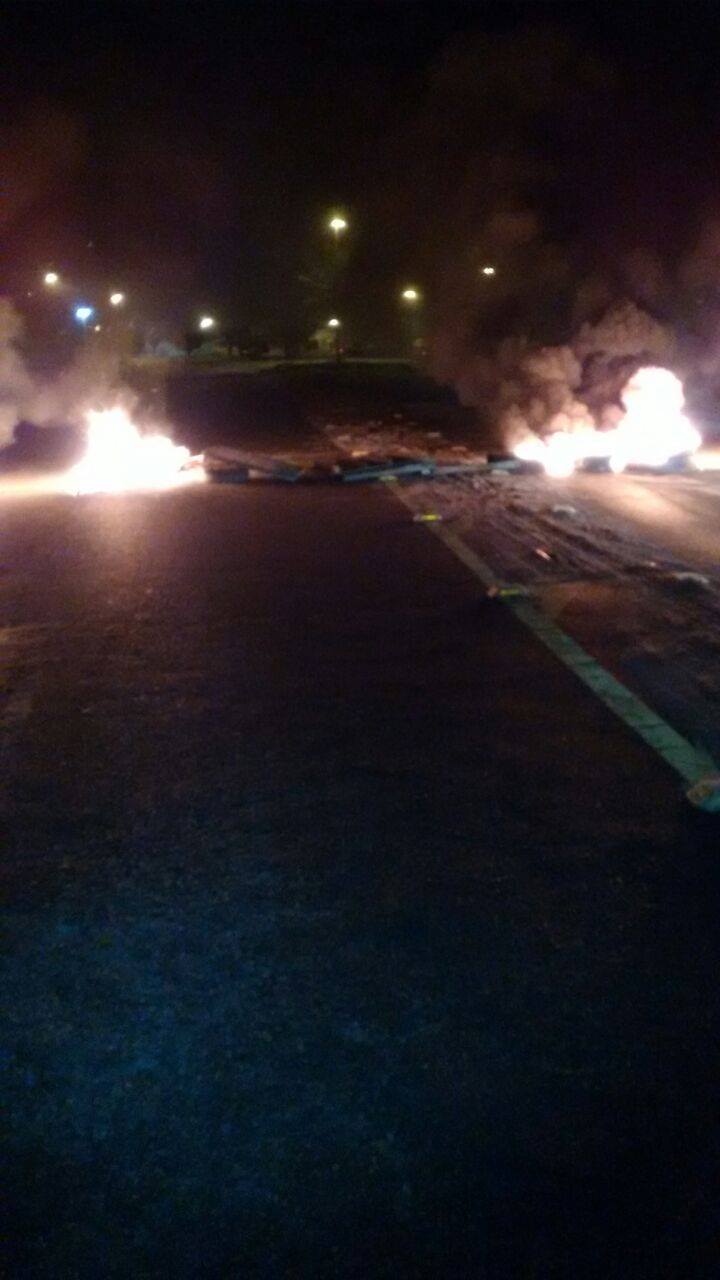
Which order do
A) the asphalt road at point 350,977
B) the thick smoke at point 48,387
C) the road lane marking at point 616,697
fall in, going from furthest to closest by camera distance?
the thick smoke at point 48,387
the road lane marking at point 616,697
the asphalt road at point 350,977

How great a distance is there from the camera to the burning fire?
55.6 ft

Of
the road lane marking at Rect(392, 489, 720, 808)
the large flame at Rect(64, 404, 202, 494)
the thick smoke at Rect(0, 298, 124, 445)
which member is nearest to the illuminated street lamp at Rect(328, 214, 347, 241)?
the thick smoke at Rect(0, 298, 124, 445)

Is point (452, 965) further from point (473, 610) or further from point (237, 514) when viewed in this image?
point (237, 514)

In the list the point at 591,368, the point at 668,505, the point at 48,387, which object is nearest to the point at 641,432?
the point at 591,368

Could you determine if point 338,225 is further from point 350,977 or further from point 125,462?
point 350,977

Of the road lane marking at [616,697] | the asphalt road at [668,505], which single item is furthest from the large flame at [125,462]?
the road lane marking at [616,697]

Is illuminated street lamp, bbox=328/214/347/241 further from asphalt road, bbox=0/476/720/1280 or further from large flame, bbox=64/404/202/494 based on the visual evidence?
asphalt road, bbox=0/476/720/1280

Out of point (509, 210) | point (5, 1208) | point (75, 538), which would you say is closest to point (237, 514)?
point (75, 538)

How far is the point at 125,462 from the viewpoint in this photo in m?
18.9

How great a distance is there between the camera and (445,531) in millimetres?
12117

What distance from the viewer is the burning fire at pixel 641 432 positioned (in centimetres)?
1694

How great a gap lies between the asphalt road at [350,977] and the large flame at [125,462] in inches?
375

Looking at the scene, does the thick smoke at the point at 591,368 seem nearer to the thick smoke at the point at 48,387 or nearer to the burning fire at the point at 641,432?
the burning fire at the point at 641,432

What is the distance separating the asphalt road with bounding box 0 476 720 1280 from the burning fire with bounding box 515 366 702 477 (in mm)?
10400
